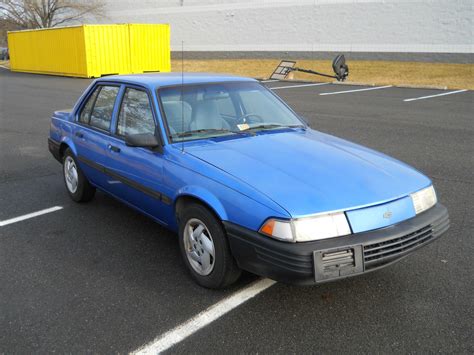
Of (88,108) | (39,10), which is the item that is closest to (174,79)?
(88,108)

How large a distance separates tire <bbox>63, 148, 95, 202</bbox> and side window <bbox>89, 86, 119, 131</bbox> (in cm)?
59

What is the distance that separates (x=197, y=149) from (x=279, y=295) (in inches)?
47.3

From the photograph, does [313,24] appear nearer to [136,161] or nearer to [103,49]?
[103,49]

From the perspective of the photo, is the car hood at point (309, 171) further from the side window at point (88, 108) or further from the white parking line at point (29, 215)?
the white parking line at point (29, 215)

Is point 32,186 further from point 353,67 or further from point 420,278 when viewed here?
point 353,67

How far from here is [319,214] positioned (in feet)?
8.95

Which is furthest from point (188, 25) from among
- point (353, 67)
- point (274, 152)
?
point (274, 152)

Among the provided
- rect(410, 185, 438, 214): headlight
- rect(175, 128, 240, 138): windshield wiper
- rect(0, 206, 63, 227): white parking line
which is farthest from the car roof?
rect(410, 185, 438, 214): headlight

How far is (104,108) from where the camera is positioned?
460 cm

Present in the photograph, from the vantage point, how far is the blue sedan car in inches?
107

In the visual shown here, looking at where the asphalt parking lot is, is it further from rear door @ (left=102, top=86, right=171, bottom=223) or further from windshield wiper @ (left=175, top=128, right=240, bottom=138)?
windshield wiper @ (left=175, top=128, right=240, bottom=138)

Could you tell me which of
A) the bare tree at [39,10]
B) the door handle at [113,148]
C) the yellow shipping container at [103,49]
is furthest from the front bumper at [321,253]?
the bare tree at [39,10]

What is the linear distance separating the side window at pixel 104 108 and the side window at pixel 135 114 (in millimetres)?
215

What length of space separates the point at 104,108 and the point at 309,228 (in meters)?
2.72
